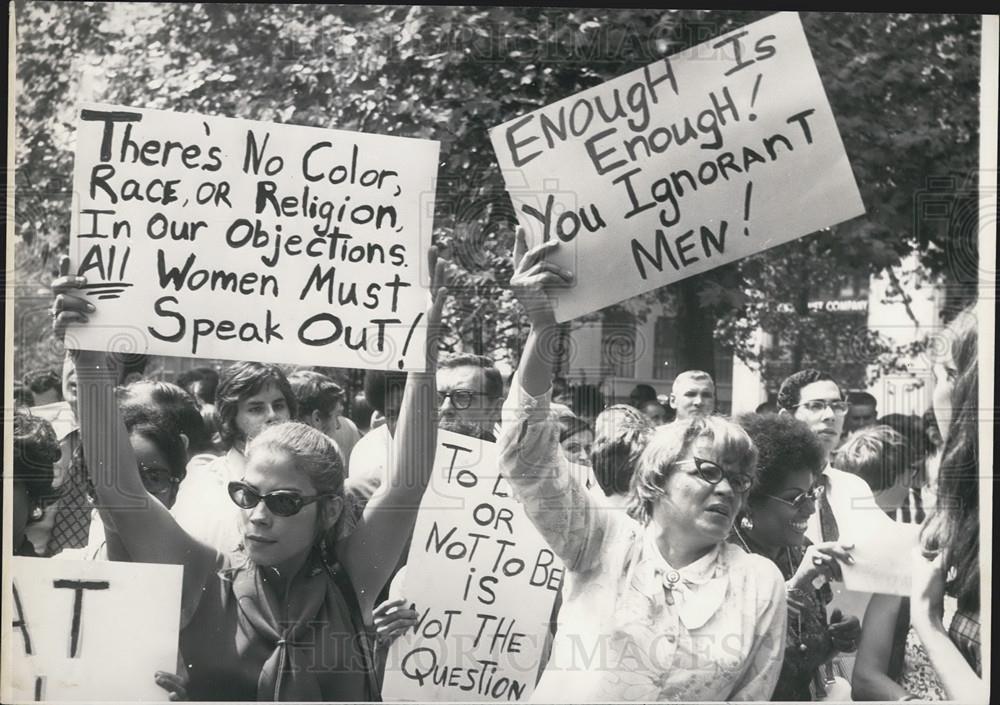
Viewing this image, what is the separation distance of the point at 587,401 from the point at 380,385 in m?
0.73

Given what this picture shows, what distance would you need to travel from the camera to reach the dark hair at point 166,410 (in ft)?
13.8

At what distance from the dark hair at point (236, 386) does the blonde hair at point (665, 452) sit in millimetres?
1300

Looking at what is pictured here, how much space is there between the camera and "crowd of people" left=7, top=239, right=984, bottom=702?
4.21 metres

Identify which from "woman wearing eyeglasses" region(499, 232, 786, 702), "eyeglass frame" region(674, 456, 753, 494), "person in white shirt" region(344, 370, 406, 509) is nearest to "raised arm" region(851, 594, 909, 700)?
"woman wearing eyeglasses" region(499, 232, 786, 702)

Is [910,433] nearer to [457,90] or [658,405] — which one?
[658,405]

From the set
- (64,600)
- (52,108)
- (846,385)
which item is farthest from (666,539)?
(52,108)

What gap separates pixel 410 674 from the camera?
435cm

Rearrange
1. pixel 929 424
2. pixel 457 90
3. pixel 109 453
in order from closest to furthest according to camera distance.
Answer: pixel 109 453 → pixel 457 90 → pixel 929 424

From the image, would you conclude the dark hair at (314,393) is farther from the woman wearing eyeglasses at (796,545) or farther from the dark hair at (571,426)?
the woman wearing eyeglasses at (796,545)

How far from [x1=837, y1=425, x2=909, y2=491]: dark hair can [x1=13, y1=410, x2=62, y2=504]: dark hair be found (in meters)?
2.83

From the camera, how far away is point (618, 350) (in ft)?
14.0

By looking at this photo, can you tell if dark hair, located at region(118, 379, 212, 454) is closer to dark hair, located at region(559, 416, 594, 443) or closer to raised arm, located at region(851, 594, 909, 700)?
dark hair, located at region(559, 416, 594, 443)

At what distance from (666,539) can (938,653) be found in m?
1.13

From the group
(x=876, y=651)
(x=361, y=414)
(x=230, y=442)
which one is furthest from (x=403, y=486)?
(x=876, y=651)
